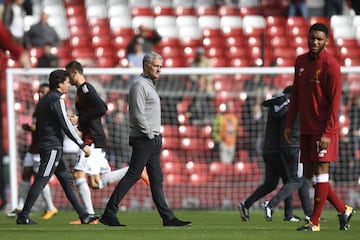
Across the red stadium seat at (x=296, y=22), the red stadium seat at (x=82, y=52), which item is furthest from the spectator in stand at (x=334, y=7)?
the red stadium seat at (x=82, y=52)

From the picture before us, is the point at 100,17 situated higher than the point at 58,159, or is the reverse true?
the point at 100,17

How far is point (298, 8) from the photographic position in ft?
80.8

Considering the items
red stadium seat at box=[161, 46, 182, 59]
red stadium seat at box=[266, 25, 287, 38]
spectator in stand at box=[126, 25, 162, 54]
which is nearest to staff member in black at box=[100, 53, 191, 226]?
spectator in stand at box=[126, 25, 162, 54]

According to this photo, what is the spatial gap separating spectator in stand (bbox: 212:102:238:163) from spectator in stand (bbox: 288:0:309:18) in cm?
603

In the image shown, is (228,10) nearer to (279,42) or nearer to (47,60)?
(279,42)

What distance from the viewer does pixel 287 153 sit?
14102 mm

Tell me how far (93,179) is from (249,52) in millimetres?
10062

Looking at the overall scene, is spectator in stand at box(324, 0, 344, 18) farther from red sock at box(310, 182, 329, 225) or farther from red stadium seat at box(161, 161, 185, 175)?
red sock at box(310, 182, 329, 225)

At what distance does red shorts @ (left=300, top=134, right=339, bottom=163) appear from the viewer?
10.8 m

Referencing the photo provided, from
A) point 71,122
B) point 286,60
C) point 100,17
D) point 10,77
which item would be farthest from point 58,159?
point 100,17

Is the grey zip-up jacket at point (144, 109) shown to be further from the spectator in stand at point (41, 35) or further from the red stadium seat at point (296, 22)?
the red stadium seat at point (296, 22)

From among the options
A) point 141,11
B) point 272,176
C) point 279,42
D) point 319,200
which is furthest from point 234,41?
point 319,200

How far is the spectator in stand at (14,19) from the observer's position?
22125 mm

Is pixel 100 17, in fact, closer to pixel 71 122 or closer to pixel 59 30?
pixel 59 30
